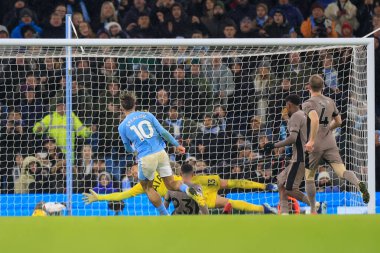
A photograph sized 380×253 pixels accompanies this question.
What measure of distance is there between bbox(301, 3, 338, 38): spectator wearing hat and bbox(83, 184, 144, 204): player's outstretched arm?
167 inches

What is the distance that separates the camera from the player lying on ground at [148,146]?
10805mm

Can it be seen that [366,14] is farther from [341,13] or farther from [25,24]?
[25,24]

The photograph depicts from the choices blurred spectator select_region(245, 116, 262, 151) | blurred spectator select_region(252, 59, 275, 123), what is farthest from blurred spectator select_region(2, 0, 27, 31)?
blurred spectator select_region(245, 116, 262, 151)

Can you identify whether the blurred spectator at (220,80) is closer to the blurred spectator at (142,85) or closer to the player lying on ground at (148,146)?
the blurred spectator at (142,85)

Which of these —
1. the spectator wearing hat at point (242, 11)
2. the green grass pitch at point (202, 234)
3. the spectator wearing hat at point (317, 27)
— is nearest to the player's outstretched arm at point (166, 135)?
the spectator wearing hat at point (242, 11)

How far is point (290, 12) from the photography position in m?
15.0

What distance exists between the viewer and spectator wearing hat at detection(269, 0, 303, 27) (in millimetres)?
14945

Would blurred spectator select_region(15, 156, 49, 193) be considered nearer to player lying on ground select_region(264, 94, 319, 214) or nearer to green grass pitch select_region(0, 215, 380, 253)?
player lying on ground select_region(264, 94, 319, 214)

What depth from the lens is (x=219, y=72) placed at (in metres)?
12.3

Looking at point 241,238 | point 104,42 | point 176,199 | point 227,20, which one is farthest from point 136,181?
point 241,238

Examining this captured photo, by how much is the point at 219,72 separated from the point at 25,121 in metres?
2.26

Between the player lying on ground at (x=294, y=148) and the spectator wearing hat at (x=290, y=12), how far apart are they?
4011 mm

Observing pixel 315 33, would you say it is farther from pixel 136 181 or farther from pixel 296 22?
pixel 136 181

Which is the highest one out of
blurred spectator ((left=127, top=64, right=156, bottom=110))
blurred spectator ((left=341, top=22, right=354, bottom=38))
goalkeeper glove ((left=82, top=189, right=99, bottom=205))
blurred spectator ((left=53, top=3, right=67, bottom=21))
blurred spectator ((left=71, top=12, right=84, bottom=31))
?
blurred spectator ((left=53, top=3, right=67, bottom=21))
